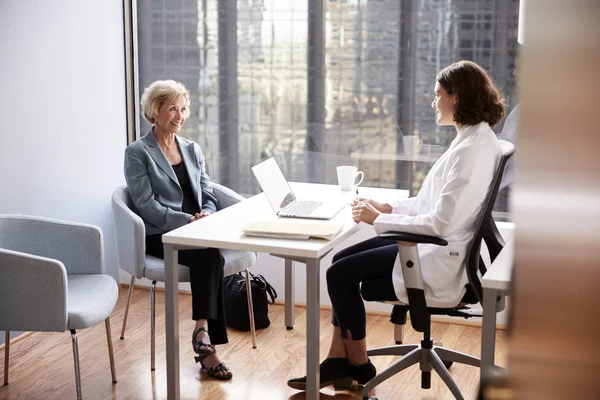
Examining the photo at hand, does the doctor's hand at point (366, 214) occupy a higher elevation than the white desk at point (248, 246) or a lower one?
higher

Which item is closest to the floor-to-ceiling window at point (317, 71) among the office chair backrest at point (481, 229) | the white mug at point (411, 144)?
the white mug at point (411, 144)

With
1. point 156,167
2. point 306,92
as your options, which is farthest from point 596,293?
point 306,92

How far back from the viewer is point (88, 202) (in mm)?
3928

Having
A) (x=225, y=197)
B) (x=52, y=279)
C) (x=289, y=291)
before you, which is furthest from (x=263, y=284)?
(x=52, y=279)

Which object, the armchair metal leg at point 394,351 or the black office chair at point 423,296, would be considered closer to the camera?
the black office chair at point 423,296

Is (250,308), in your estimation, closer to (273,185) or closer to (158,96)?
(273,185)

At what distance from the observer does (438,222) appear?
260 cm

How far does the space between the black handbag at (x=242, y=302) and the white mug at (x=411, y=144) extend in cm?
97

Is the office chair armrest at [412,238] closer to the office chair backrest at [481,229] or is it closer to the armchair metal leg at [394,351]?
the office chair backrest at [481,229]

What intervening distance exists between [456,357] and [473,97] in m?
1.01

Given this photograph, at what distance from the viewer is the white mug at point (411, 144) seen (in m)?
3.85

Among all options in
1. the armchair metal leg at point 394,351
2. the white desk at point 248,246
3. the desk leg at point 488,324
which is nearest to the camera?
the desk leg at point 488,324

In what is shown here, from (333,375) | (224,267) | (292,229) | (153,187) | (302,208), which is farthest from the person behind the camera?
(153,187)

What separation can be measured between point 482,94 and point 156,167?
4.57 ft
